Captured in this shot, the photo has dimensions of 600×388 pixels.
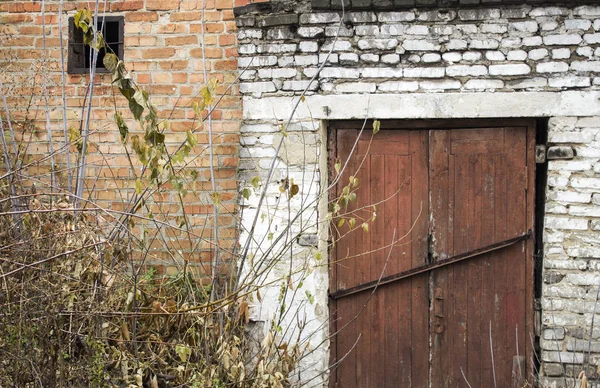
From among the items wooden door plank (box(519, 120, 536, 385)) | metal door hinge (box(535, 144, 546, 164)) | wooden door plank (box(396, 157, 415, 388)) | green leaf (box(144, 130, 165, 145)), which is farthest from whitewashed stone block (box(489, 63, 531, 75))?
green leaf (box(144, 130, 165, 145))

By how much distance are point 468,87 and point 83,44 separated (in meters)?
2.73

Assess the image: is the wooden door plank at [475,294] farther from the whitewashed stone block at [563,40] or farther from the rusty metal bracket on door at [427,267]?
the whitewashed stone block at [563,40]

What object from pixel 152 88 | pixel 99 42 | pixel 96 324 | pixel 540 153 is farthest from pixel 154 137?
pixel 540 153

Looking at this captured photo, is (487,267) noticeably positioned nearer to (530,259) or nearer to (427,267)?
(530,259)

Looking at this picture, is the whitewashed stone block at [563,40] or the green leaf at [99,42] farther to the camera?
the whitewashed stone block at [563,40]

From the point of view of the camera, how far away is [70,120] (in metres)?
5.24

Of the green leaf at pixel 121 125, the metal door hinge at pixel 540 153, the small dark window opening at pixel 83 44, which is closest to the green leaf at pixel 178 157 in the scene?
the green leaf at pixel 121 125

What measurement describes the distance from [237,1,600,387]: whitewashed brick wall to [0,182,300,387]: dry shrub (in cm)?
76

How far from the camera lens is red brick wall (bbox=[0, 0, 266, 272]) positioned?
514 centimetres

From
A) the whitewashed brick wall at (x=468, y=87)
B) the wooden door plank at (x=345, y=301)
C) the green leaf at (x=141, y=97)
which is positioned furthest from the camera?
the wooden door plank at (x=345, y=301)

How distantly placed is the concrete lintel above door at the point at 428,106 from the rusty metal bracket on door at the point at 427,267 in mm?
801

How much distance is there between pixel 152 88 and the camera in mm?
5203

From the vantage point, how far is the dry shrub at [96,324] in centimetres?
365

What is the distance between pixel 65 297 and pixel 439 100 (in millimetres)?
2505
